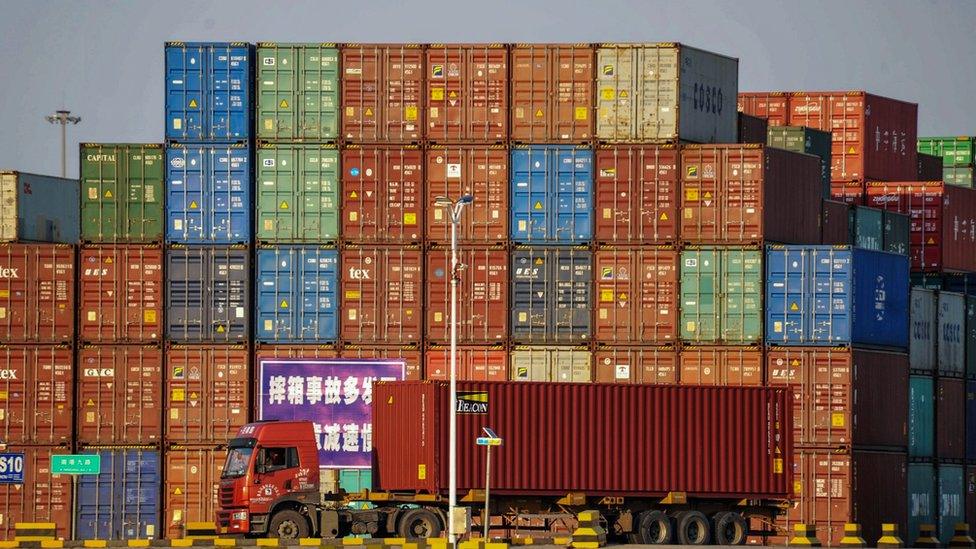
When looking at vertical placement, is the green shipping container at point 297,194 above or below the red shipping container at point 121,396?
above

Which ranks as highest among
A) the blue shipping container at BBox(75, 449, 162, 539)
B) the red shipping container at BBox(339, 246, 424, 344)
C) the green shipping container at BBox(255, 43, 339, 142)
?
the green shipping container at BBox(255, 43, 339, 142)

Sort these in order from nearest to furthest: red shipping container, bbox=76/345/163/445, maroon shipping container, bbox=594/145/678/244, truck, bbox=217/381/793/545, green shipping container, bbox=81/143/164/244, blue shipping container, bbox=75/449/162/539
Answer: truck, bbox=217/381/793/545, blue shipping container, bbox=75/449/162/539, red shipping container, bbox=76/345/163/445, maroon shipping container, bbox=594/145/678/244, green shipping container, bbox=81/143/164/244

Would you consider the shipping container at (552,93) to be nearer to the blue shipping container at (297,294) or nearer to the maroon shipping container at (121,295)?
the blue shipping container at (297,294)

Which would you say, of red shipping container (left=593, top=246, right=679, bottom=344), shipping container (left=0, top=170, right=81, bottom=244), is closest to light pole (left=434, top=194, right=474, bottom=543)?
red shipping container (left=593, top=246, right=679, bottom=344)

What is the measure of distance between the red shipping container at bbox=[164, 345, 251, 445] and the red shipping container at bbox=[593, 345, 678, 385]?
37.0 feet

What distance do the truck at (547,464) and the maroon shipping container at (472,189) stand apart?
27.3 ft

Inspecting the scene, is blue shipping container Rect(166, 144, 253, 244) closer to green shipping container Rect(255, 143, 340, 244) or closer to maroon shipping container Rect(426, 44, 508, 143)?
green shipping container Rect(255, 143, 340, 244)

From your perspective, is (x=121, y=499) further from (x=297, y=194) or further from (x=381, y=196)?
(x=381, y=196)

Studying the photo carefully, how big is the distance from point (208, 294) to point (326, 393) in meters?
5.03

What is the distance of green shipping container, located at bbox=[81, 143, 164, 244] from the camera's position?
6322 cm

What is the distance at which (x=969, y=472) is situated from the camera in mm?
72562

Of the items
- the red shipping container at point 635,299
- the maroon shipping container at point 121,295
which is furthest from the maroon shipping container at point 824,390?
the maroon shipping container at point 121,295

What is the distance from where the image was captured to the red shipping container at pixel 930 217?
7562 cm

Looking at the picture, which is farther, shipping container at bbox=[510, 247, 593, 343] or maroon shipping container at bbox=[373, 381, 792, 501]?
shipping container at bbox=[510, 247, 593, 343]
